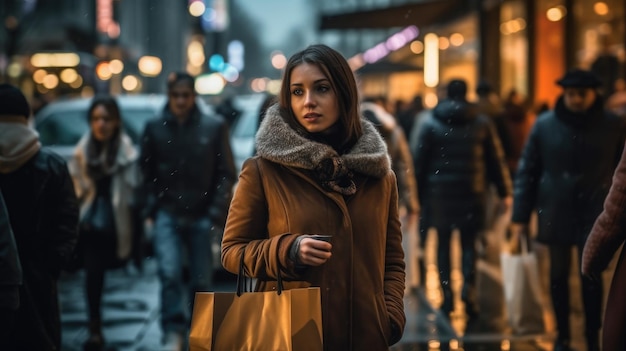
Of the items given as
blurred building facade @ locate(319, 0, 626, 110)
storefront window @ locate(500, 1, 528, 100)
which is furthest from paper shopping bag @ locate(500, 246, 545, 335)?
storefront window @ locate(500, 1, 528, 100)

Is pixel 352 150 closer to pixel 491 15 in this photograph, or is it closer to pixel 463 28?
pixel 491 15

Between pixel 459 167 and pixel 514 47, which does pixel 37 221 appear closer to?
pixel 459 167

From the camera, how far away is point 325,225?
356cm

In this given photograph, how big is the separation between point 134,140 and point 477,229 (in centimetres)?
502

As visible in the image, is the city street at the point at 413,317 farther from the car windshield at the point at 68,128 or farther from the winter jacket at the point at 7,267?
the winter jacket at the point at 7,267

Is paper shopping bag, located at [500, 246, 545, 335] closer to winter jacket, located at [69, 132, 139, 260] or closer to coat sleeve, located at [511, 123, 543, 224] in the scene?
coat sleeve, located at [511, 123, 543, 224]

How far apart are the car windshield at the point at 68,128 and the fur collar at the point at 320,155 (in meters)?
9.00

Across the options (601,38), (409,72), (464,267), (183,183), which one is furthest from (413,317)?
(409,72)

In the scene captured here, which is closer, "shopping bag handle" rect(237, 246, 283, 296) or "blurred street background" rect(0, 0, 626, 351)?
"shopping bag handle" rect(237, 246, 283, 296)

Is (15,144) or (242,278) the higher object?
(15,144)

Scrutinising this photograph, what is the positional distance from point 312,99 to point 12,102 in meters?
2.48

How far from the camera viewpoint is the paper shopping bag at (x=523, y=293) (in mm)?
7941

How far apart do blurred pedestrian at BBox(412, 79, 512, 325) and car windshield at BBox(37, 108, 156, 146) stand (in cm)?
434

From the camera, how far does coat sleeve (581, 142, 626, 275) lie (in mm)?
3840
